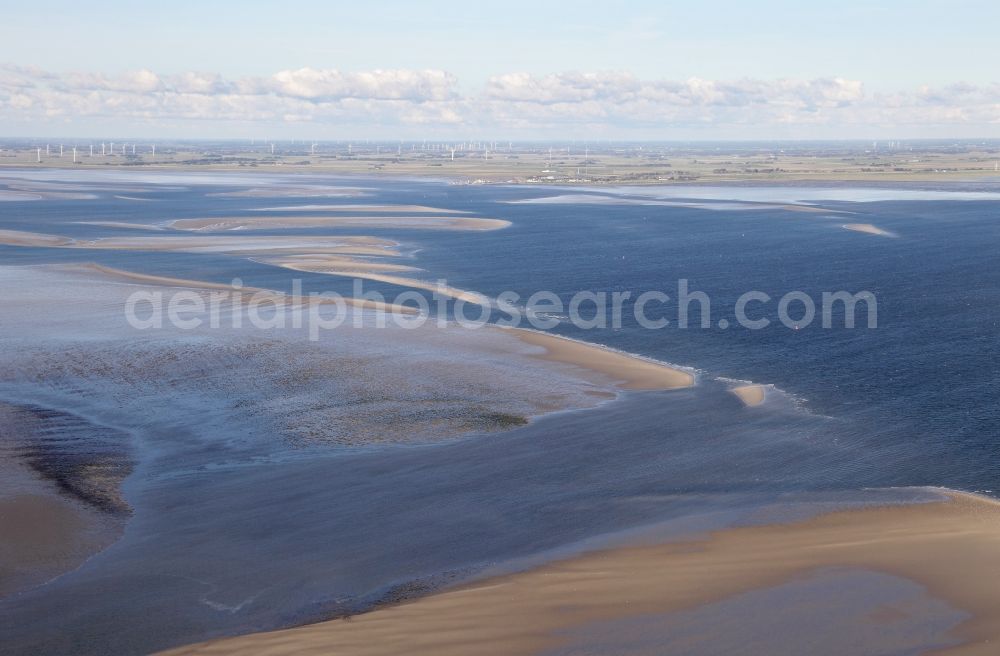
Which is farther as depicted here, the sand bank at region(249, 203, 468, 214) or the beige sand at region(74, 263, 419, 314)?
the sand bank at region(249, 203, 468, 214)

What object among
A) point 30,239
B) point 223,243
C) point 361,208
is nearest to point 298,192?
point 361,208

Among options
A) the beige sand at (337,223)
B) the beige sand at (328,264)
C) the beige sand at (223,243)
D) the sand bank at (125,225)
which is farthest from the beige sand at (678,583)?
the sand bank at (125,225)

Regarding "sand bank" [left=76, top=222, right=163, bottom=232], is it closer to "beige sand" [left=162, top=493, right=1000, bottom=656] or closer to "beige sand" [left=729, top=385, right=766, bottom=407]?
"beige sand" [left=729, top=385, right=766, bottom=407]

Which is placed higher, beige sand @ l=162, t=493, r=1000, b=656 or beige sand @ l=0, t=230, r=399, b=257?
beige sand @ l=0, t=230, r=399, b=257

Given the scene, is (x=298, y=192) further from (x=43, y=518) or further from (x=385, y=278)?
(x=43, y=518)

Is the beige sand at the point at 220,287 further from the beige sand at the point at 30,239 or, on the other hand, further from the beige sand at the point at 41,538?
the beige sand at the point at 41,538

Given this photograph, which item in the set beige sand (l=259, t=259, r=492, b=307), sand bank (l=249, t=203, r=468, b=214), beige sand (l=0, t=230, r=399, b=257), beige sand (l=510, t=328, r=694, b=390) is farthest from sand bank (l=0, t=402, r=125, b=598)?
sand bank (l=249, t=203, r=468, b=214)

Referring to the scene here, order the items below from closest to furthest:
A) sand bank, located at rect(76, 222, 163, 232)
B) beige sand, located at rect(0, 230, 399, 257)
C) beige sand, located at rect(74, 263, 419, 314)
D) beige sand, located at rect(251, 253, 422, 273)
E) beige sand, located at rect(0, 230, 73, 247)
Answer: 1. beige sand, located at rect(74, 263, 419, 314)
2. beige sand, located at rect(251, 253, 422, 273)
3. beige sand, located at rect(0, 230, 399, 257)
4. beige sand, located at rect(0, 230, 73, 247)
5. sand bank, located at rect(76, 222, 163, 232)

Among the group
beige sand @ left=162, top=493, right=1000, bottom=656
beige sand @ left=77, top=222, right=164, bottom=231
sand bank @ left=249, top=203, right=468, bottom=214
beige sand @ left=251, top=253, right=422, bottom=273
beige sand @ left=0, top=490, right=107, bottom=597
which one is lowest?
beige sand @ left=0, top=490, right=107, bottom=597
